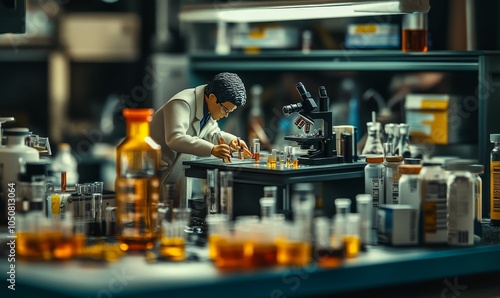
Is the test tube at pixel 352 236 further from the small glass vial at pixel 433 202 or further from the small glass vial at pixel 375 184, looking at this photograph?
the small glass vial at pixel 375 184

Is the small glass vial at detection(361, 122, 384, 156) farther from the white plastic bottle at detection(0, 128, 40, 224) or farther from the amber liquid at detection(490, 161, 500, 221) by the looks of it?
the white plastic bottle at detection(0, 128, 40, 224)

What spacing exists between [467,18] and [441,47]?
267mm

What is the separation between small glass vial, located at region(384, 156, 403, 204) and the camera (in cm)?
337

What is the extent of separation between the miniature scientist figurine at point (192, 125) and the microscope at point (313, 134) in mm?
213

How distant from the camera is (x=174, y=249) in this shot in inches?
114

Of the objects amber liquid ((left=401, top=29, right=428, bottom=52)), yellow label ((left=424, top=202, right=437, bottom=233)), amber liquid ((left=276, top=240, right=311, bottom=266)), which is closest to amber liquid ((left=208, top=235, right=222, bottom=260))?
amber liquid ((left=276, top=240, right=311, bottom=266))

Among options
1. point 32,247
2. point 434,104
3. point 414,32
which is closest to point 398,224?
point 32,247

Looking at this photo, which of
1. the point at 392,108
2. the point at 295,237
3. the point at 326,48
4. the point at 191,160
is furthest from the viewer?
the point at 326,48

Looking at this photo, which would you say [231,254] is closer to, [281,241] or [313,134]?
[281,241]

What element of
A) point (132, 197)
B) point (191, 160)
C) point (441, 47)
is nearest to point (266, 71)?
point (441, 47)

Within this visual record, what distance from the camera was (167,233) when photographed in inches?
115

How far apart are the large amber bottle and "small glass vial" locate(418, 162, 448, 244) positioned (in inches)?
29.5

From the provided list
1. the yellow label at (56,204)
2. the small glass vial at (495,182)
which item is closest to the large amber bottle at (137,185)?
the yellow label at (56,204)

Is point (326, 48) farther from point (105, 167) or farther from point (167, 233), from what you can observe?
point (167, 233)
